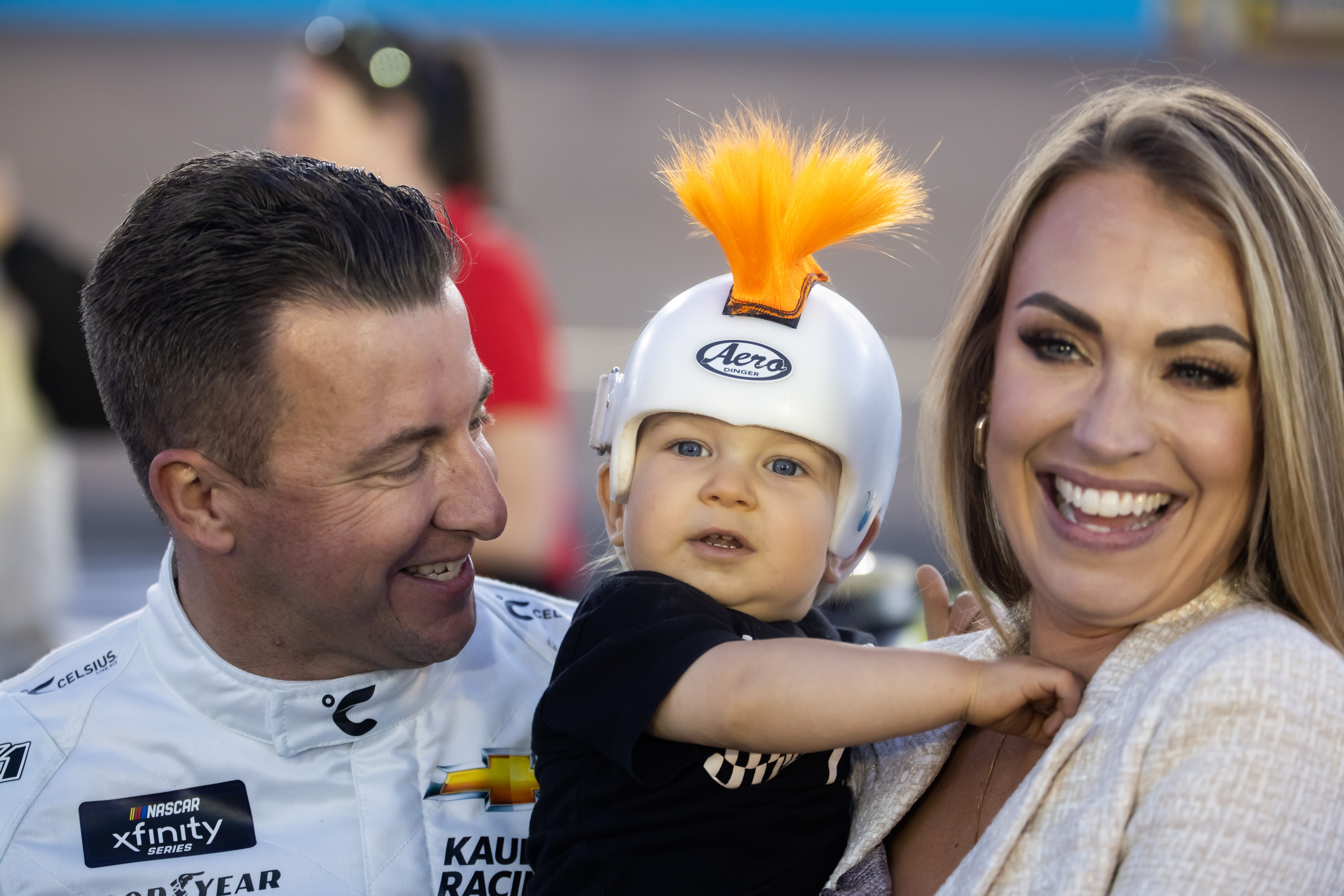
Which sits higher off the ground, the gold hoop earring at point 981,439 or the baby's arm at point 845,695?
the gold hoop earring at point 981,439

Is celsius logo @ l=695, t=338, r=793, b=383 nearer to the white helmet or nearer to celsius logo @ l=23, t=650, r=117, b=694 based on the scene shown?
the white helmet

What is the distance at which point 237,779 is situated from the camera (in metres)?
2.20

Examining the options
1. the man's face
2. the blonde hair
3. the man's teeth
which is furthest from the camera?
the man's teeth

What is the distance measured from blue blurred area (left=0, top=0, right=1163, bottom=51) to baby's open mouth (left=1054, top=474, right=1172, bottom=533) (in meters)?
12.3

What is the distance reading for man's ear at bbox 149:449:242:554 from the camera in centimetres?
222

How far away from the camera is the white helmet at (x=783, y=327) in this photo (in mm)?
2078

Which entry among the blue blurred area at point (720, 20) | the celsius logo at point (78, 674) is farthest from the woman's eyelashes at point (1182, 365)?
the blue blurred area at point (720, 20)

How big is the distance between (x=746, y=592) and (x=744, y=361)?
379mm

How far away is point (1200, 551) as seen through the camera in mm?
1754

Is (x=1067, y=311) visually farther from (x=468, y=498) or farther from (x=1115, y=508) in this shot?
(x=468, y=498)

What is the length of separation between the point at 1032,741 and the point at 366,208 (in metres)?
1.46

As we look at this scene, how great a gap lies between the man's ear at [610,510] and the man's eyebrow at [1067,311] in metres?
0.81

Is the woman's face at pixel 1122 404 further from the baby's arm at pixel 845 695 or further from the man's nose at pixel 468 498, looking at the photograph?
the man's nose at pixel 468 498

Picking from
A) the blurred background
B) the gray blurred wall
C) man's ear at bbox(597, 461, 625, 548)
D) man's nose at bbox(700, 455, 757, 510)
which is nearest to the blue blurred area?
the blurred background
